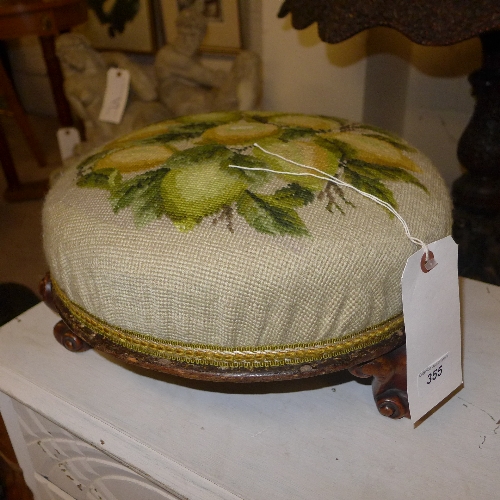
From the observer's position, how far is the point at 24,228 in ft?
5.63

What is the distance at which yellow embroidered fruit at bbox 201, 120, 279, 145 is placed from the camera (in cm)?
64

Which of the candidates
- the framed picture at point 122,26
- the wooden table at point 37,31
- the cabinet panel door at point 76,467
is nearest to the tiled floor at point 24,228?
the wooden table at point 37,31

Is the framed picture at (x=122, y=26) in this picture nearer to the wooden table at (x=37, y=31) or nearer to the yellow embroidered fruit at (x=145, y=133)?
the wooden table at (x=37, y=31)

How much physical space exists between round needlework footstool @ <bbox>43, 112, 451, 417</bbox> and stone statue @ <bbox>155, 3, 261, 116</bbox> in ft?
2.73

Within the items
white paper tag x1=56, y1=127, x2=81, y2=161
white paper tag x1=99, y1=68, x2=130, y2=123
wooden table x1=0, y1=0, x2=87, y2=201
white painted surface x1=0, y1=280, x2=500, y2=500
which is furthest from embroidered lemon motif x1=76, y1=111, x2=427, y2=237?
wooden table x1=0, y1=0, x2=87, y2=201

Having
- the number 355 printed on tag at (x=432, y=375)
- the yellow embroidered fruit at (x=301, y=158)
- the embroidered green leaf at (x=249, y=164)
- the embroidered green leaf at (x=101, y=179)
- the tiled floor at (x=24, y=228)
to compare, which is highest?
the embroidered green leaf at (x=249, y=164)

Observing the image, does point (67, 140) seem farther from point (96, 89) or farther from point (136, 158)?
point (136, 158)

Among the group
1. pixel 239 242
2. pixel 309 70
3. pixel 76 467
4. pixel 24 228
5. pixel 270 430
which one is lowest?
pixel 24 228

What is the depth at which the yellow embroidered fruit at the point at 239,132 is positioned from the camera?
25.2 inches

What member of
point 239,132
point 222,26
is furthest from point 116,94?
point 239,132

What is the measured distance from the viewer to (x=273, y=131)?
665 mm

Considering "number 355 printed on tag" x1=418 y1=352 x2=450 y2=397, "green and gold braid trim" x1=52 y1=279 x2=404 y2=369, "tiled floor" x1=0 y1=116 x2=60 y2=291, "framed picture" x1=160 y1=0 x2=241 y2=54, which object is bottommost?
"tiled floor" x1=0 y1=116 x2=60 y2=291

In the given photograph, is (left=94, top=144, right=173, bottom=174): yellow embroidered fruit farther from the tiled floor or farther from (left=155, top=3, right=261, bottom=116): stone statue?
the tiled floor

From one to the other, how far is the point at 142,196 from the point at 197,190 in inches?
2.2
